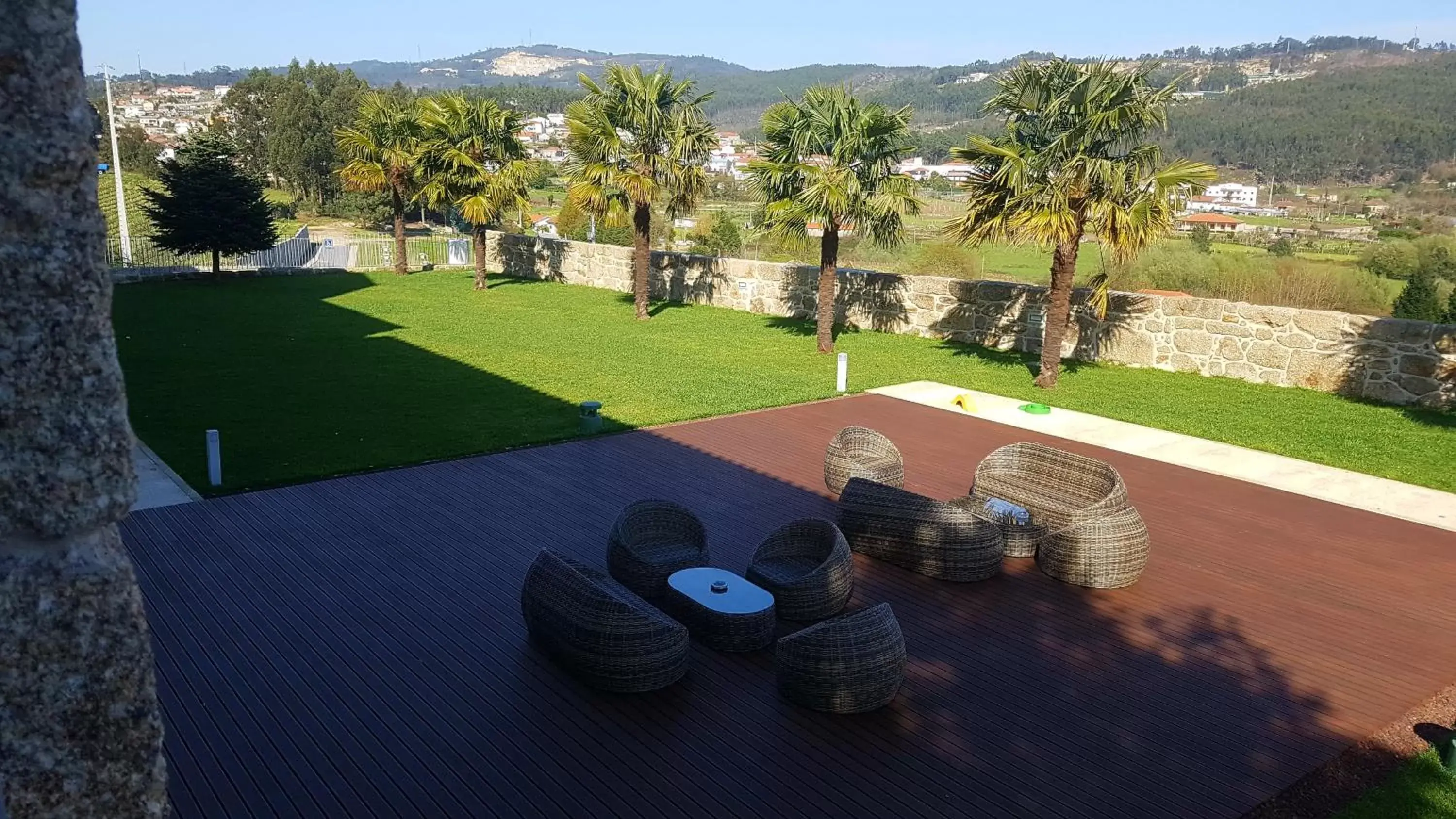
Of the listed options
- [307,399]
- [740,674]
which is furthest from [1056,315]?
[307,399]

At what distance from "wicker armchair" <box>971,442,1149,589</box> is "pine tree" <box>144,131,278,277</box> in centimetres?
2349

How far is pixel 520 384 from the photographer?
14805 mm

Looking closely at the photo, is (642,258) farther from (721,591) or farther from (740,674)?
(740,674)

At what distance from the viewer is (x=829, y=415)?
44.5 feet

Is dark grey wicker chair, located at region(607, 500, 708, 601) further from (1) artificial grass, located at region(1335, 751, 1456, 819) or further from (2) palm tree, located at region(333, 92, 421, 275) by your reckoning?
(2) palm tree, located at region(333, 92, 421, 275)

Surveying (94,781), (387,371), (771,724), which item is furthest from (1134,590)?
(387,371)

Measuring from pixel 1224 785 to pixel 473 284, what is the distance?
2494cm

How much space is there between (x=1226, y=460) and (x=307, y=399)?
1181 cm

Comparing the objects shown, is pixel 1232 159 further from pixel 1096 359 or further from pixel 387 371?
pixel 387 371

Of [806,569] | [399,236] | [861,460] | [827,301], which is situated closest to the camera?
[806,569]

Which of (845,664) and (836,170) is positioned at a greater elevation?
(836,170)

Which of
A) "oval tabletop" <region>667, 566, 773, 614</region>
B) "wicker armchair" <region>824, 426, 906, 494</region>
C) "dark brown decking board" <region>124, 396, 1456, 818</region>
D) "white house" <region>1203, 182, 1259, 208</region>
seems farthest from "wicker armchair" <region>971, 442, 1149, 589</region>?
"white house" <region>1203, 182, 1259, 208</region>

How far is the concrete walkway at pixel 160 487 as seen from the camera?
941 cm

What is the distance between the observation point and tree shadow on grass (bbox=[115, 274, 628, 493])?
11016mm
